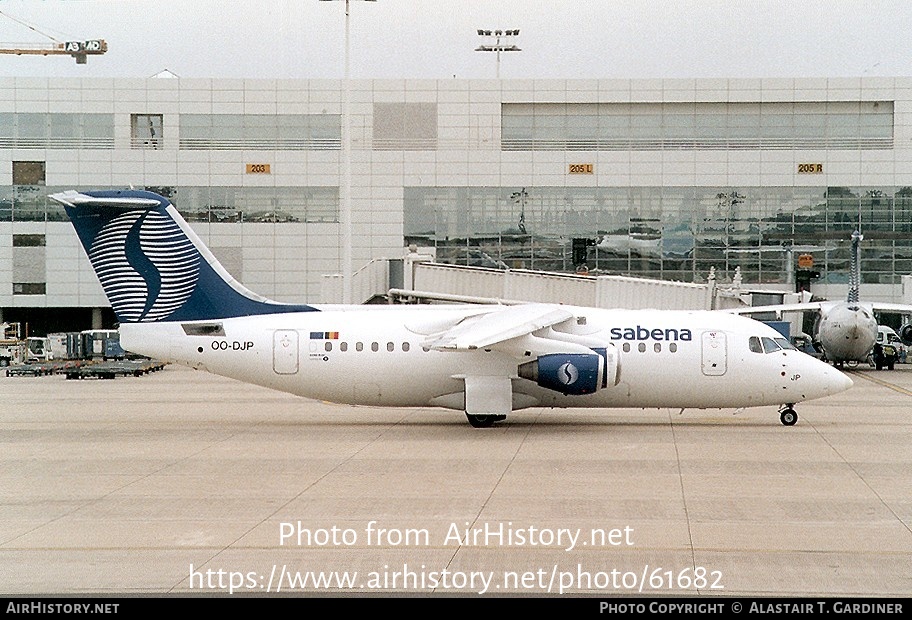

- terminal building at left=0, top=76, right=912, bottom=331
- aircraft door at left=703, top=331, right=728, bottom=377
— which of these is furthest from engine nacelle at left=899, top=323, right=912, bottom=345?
aircraft door at left=703, top=331, right=728, bottom=377

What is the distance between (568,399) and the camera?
91.1 feet

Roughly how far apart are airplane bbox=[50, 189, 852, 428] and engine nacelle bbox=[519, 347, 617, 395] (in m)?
0.37

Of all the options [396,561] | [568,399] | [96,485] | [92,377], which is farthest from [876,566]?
[92,377]

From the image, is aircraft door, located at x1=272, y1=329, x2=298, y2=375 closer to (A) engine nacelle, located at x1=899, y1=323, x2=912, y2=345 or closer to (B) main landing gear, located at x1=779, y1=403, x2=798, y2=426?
(B) main landing gear, located at x1=779, y1=403, x2=798, y2=426

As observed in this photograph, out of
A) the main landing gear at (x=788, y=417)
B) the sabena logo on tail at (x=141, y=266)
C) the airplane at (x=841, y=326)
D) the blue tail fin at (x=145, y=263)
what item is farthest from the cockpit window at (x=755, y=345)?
the airplane at (x=841, y=326)

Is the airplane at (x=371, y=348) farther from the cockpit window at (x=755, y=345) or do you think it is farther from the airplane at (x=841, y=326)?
the airplane at (x=841, y=326)

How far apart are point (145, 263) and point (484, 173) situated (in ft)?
129

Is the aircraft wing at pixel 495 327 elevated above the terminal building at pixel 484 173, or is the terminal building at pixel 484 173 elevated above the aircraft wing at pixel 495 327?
the terminal building at pixel 484 173

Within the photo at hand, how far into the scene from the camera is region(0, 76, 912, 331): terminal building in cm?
6456

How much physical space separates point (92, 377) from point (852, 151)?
146 ft

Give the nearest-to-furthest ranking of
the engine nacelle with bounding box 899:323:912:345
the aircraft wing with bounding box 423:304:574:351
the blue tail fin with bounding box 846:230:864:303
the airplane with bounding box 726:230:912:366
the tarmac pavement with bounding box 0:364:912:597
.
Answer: the tarmac pavement with bounding box 0:364:912:597
the aircraft wing with bounding box 423:304:574:351
the airplane with bounding box 726:230:912:366
the blue tail fin with bounding box 846:230:864:303
the engine nacelle with bounding box 899:323:912:345

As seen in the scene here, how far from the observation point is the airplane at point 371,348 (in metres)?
27.3

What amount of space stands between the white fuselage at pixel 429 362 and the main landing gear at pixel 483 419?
1.64 feet

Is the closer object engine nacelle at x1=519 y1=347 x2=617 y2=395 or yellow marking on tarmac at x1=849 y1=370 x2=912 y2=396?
engine nacelle at x1=519 y1=347 x2=617 y2=395
